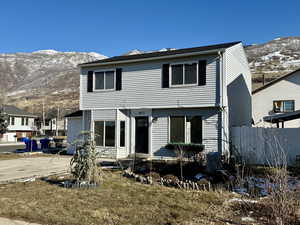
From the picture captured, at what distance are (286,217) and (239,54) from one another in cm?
1303

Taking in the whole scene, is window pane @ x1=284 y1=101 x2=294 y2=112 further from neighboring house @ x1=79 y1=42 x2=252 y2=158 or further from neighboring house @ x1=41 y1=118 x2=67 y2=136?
neighboring house @ x1=41 y1=118 x2=67 y2=136

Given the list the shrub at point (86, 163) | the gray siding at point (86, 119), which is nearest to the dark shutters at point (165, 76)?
the gray siding at point (86, 119)

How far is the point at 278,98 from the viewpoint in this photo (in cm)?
2316

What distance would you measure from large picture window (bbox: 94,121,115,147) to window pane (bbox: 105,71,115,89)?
219 centimetres

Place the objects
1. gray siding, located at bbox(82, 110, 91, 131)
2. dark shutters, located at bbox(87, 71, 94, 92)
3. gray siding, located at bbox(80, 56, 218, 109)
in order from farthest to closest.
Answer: gray siding, located at bbox(82, 110, 91, 131)
dark shutters, located at bbox(87, 71, 94, 92)
gray siding, located at bbox(80, 56, 218, 109)

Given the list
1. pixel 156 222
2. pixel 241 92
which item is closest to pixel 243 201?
pixel 156 222

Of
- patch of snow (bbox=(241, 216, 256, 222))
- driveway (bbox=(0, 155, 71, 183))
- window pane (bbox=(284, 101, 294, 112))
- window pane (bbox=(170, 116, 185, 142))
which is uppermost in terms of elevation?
window pane (bbox=(284, 101, 294, 112))

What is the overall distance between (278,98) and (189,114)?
13.1 meters

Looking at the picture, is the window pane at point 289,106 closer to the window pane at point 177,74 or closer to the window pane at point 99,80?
the window pane at point 177,74

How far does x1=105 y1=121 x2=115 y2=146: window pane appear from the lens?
15711 millimetres

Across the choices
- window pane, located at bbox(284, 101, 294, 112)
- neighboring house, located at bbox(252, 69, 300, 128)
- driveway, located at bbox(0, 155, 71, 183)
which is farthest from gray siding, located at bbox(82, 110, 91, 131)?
window pane, located at bbox(284, 101, 294, 112)

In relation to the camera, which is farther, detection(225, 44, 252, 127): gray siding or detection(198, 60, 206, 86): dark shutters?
detection(225, 44, 252, 127): gray siding

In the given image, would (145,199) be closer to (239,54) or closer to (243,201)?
(243,201)

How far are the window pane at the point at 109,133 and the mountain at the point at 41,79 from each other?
53.9 meters
